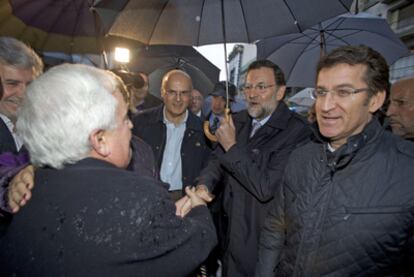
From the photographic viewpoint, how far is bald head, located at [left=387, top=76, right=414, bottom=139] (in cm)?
274

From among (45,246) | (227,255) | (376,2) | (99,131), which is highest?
(376,2)

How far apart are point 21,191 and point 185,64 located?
6.14 meters

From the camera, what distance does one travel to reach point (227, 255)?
2904 millimetres

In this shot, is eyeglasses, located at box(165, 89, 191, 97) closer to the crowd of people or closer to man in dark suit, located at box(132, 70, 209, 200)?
man in dark suit, located at box(132, 70, 209, 200)

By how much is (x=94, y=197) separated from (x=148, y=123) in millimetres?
2782

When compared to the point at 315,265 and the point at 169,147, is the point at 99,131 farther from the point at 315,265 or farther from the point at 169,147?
the point at 169,147

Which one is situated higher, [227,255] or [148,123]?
[148,123]

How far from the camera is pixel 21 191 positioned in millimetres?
1379

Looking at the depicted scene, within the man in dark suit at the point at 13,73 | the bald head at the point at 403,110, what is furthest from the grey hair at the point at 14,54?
the bald head at the point at 403,110

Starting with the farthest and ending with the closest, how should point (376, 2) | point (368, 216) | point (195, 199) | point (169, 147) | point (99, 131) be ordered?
point (376, 2), point (169, 147), point (195, 199), point (368, 216), point (99, 131)

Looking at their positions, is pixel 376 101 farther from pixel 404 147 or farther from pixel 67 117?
pixel 67 117

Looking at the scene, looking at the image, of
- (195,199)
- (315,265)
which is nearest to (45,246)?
(195,199)

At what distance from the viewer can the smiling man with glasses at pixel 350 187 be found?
1.69 meters

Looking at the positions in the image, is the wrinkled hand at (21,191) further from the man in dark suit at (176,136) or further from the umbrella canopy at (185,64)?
the umbrella canopy at (185,64)
